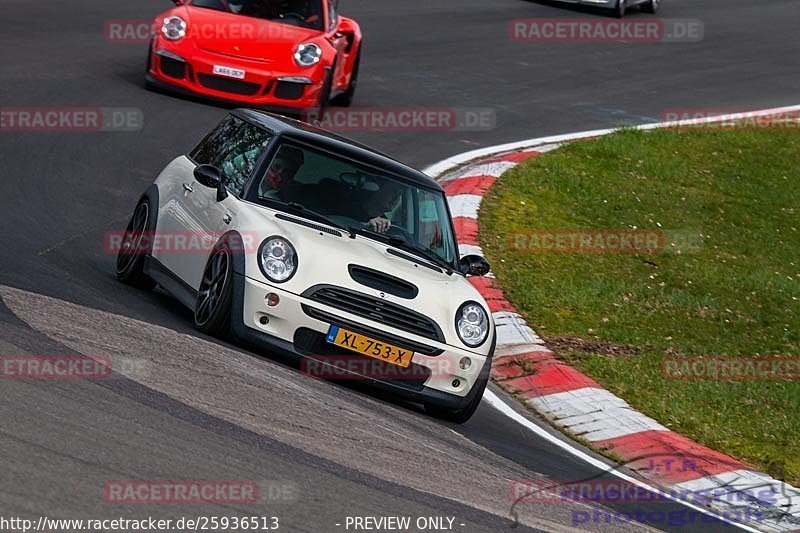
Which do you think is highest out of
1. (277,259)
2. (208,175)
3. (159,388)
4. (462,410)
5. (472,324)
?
(208,175)

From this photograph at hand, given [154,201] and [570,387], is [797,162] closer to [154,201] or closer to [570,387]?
[570,387]

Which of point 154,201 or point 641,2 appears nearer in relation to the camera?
point 154,201

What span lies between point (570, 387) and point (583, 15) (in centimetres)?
1705

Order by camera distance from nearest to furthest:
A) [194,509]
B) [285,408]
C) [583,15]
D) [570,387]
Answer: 1. [194,509]
2. [285,408]
3. [570,387]
4. [583,15]

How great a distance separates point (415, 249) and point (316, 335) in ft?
3.66

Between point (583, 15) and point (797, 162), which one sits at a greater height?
point (583, 15)

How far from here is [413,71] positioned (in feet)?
62.2

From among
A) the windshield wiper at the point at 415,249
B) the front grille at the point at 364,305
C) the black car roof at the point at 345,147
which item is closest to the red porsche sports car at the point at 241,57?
the black car roof at the point at 345,147


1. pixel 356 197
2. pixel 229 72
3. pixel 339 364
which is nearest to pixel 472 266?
pixel 356 197

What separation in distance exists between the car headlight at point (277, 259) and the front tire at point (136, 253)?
159 cm

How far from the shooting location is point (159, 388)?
6574 mm

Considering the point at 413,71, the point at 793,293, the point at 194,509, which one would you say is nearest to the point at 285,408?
the point at 194,509

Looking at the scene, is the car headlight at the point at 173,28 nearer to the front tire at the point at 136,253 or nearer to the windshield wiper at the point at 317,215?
the front tire at the point at 136,253

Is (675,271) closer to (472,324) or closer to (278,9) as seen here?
(472,324)
